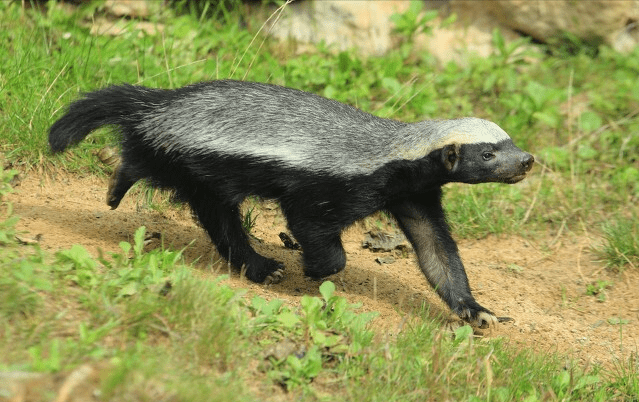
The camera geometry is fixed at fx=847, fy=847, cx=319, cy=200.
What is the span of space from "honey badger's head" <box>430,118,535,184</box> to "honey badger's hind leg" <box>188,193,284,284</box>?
4.39 ft

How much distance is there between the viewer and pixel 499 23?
9211mm

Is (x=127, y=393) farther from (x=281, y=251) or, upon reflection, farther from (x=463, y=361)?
(x=281, y=251)

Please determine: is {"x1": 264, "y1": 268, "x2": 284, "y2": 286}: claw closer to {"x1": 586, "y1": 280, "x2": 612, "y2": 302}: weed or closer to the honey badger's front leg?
the honey badger's front leg

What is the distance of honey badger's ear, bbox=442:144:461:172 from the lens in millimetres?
4898

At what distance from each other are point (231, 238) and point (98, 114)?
1.11 m

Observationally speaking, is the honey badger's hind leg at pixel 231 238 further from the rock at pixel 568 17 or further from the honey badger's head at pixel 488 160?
the rock at pixel 568 17

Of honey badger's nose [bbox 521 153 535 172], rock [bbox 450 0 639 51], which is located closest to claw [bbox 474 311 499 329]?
honey badger's nose [bbox 521 153 535 172]

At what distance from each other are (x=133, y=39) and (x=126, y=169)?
246 centimetres

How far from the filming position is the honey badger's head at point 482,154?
488 centimetres

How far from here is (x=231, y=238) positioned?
535 cm

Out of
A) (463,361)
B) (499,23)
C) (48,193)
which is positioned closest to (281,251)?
(48,193)

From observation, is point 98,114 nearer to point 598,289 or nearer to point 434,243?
point 434,243

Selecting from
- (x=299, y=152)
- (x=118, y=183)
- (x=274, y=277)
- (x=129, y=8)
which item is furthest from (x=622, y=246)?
(x=129, y=8)

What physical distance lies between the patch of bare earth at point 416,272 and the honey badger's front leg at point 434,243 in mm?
201
